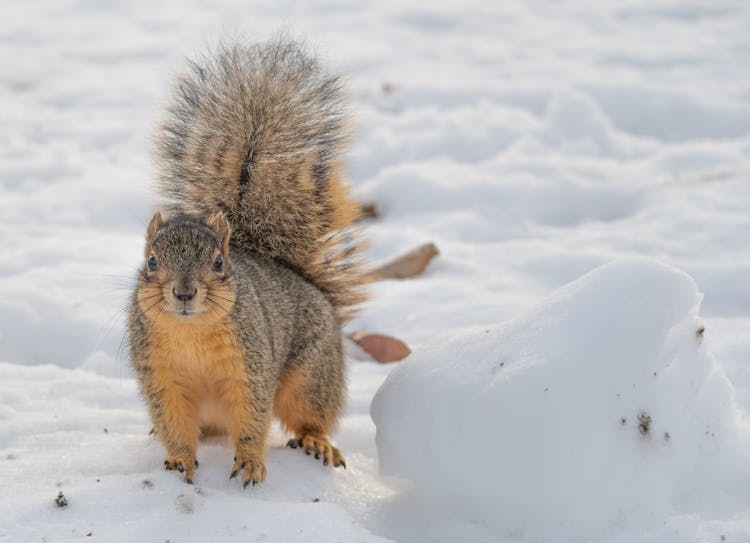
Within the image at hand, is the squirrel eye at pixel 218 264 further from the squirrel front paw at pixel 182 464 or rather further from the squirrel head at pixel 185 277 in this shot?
the squirrel front paw at pixel 182 464

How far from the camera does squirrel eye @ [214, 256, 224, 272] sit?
232 centimetres

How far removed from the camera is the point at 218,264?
233 centimetres

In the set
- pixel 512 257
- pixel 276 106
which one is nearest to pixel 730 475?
pixel 276 106

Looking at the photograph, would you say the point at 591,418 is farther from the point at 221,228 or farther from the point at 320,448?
the point at 221,228

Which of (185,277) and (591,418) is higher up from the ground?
(185,277)

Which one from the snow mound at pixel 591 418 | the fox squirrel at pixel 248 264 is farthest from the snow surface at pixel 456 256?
the fox squirrel at pixel 248 264

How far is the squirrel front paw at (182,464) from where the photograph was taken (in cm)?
242

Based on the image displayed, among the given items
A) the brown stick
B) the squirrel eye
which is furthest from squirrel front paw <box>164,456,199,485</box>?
the brown stick

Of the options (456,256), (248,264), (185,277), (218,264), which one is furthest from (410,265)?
(185,277)

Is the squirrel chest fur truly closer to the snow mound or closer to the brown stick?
the snow mound

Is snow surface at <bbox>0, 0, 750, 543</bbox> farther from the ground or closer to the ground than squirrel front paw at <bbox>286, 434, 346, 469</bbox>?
farther from the ground

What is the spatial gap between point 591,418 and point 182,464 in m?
0.94

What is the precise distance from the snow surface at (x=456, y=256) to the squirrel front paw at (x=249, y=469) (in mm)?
30

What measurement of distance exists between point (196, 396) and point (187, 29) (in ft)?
15.8
